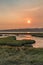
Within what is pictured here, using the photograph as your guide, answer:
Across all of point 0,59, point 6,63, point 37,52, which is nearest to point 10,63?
point 6,63

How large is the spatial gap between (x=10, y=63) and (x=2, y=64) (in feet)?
1.45

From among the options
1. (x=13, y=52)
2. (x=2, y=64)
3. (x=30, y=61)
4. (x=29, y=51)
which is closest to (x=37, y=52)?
(x=29, y=51)

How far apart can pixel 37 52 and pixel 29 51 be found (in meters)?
0.59

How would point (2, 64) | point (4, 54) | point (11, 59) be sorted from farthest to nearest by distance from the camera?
point (4, 54) < point (11, 59) < point (2, 64)

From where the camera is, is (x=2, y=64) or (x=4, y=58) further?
(x=4, y=58)

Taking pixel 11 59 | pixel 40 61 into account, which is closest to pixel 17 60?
pixel 11 59

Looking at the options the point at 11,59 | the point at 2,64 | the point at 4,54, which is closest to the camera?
the point at 2,64

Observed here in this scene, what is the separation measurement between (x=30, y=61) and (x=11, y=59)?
1136 millimetres

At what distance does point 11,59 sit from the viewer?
435 inches

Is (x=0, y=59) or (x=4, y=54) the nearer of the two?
(x=0, y=59)

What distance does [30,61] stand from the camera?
1058 cm

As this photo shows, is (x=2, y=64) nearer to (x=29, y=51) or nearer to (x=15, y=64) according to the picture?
(x=15, y=64)

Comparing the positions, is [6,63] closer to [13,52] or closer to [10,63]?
[10,63]

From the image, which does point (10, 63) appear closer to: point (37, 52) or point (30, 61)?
point (30, 61)
